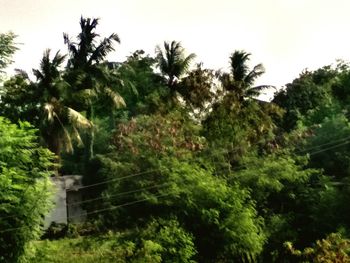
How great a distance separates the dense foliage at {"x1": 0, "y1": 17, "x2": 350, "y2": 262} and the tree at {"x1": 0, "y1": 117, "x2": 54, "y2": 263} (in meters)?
0.03

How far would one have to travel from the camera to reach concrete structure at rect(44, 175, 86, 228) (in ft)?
94.0

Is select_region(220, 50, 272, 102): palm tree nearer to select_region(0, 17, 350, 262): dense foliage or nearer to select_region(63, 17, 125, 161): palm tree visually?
select_region(0, 17, 350, 262): dense foliage

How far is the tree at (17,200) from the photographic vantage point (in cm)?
1734

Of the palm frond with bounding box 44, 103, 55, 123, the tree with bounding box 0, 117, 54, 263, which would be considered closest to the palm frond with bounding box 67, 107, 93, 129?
the palm frond with bounding box 44, 103, 55, 123

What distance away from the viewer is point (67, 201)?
3170 cm

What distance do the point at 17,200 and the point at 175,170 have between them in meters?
6.66

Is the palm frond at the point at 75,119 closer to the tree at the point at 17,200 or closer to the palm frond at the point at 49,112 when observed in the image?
the palm frond at the point at 49,112

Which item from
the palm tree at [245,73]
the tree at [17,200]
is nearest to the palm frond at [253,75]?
the palm tree at [245,73]

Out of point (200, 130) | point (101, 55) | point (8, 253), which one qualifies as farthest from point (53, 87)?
point (8, 253)

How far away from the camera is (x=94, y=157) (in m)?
31.9

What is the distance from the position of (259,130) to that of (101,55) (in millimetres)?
9661

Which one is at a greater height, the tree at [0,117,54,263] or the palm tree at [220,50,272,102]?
the palm tree at [220,50,272,102]

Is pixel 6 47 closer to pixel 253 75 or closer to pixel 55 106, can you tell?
pixel 55 106

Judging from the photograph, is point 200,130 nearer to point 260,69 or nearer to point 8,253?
point 260,69
